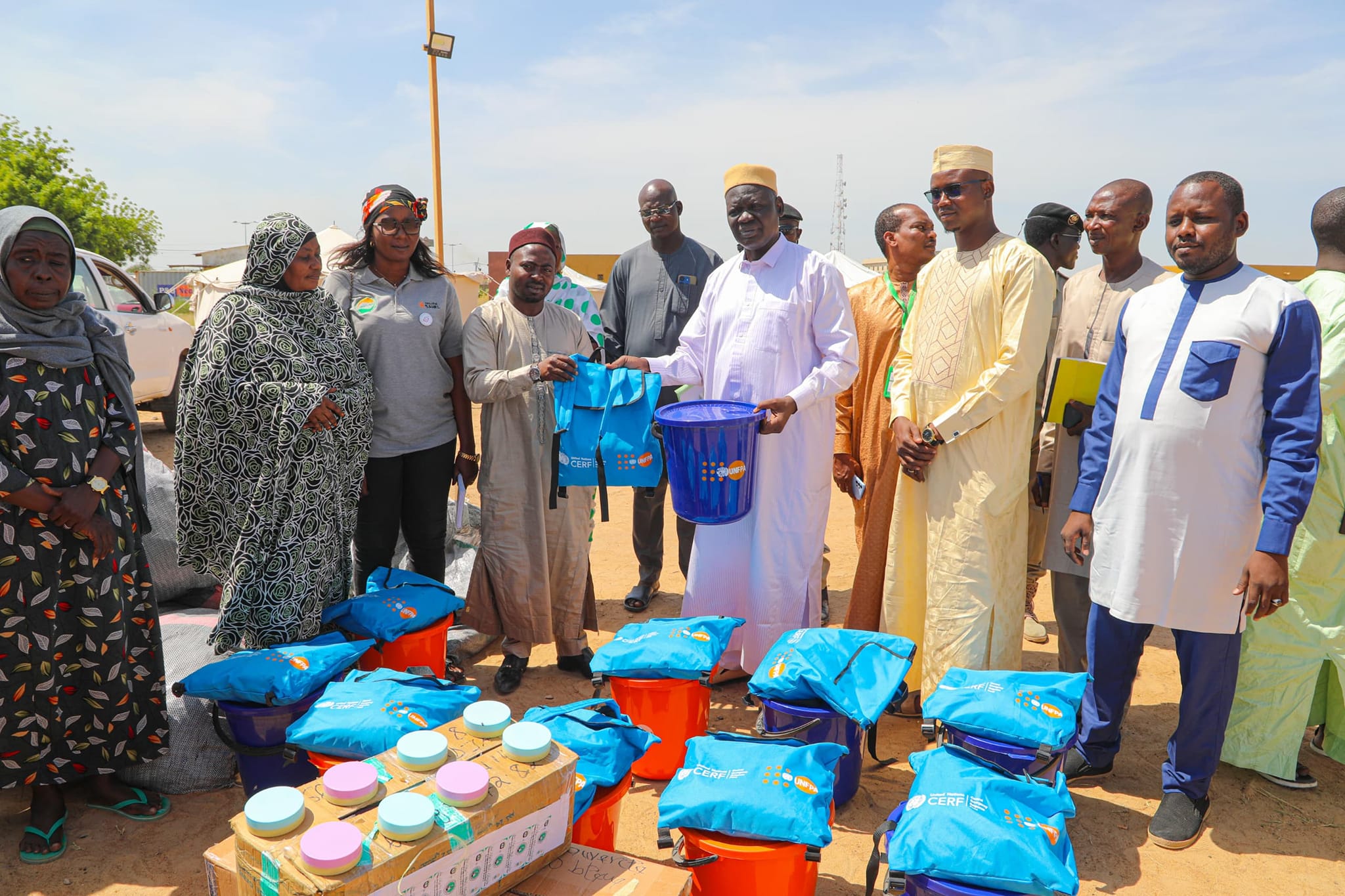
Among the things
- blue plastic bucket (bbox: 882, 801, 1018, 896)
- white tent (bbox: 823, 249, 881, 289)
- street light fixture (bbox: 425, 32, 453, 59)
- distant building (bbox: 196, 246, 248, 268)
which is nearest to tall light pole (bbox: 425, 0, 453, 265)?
street light fixture (bbox: 425, 32, 453, 59)

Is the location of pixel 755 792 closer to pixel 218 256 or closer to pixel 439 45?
pixel 439 45

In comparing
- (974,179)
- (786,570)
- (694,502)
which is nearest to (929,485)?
(786,570)

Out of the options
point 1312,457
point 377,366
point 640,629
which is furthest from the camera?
point 377,366

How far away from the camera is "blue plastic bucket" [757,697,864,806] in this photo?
3.10 m

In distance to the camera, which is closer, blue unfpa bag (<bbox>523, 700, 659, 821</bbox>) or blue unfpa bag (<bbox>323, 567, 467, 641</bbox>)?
blue unfpa bag (<bbox>523, 700, 659, 821</bbox>)

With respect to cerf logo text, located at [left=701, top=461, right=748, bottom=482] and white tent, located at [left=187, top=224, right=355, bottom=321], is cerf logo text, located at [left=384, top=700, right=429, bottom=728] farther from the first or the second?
white tent, located at [left=187, top=224, right=355, bottom=321]

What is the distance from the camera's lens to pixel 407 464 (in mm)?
4164

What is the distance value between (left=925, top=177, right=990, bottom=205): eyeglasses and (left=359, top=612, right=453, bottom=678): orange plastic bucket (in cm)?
294

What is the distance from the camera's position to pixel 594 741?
266 cm

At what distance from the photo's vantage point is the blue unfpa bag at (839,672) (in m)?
3.07

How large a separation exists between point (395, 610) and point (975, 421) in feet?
8.80

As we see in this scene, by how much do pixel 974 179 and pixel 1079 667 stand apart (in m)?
2.40

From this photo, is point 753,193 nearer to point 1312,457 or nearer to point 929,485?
point 929,485

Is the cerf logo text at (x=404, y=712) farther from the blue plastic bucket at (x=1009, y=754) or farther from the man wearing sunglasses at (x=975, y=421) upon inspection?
the man wearing sunglasses at (x=975, y=421)
